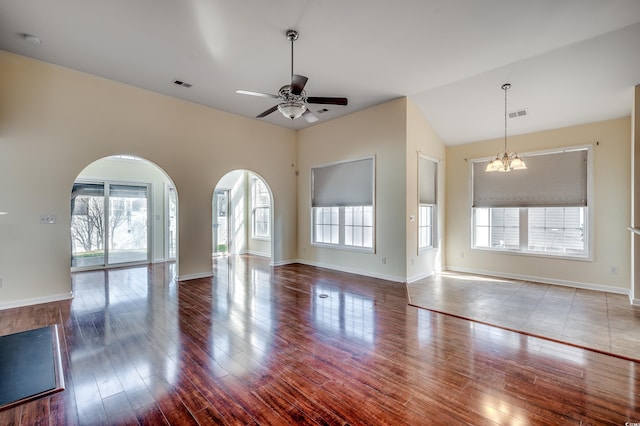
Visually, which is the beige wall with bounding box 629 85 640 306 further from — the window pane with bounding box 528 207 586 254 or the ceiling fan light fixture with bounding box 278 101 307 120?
the ceiling fan light fixture with bounding box 278 101 307 120

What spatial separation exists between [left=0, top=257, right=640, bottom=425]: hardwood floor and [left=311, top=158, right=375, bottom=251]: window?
2.29m

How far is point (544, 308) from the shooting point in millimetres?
4129

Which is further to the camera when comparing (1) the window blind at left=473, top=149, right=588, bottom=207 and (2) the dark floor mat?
(1) the window blind at left=473, top=149, right=588, bottom=207

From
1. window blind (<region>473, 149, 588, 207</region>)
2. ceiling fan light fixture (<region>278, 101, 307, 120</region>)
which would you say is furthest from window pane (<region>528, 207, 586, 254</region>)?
ceiling fan light fixture (<region>278, 101, 307, 120</region>)

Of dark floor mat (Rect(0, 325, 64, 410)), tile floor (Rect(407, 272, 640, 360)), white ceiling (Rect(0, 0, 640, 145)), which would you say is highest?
white ceiling (Rect(0, 0, 640, 145))

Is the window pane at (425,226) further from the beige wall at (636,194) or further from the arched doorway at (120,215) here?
the arched doorway at (120,215)

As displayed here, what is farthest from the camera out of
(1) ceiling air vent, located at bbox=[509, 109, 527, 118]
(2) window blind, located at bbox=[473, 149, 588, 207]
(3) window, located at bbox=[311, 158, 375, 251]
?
(3) window, located at bbox=[311, 158, 375, 251]

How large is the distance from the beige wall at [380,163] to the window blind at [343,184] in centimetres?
19

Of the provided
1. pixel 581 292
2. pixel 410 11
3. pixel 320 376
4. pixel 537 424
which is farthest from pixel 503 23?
pixel 581 292

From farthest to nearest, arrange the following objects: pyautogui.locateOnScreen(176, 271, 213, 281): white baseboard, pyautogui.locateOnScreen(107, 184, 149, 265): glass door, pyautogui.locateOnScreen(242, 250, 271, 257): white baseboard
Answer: pyautogui.locateOnScreen(242, 250, 271, 257): white baseboard
pyautogui.locateOnScreen(107, 184, 149, 265): glass door
pyautogui.locateOnScreen(176, 271, 213, 281): white baseboard

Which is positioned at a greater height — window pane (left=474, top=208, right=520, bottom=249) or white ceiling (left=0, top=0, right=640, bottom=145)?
white ceiling (left=0, top=0, right=640, bottom=145)

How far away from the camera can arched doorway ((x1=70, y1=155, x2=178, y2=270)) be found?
6.70m

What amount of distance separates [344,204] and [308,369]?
14.4ft

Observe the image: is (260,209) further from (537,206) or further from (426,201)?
(537,206)
